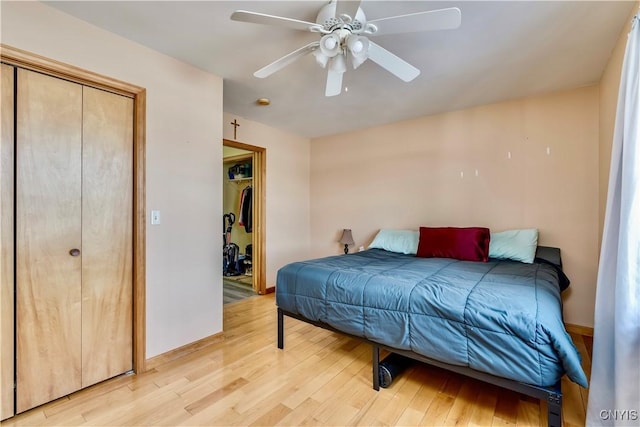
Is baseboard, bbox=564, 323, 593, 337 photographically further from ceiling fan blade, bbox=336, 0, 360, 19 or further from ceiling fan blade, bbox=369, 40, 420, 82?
ceiling fan blade, bbox=336, 0, 360, 19

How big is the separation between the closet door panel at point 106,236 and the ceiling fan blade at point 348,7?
1.62 meters

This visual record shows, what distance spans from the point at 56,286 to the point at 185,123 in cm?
143

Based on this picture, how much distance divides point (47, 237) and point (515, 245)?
12.1 ft

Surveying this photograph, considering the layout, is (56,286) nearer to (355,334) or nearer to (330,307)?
(330,307)

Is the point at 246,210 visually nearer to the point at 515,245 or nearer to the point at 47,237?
the point at 47,237

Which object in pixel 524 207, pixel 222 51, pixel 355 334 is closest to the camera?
pixel 355 334

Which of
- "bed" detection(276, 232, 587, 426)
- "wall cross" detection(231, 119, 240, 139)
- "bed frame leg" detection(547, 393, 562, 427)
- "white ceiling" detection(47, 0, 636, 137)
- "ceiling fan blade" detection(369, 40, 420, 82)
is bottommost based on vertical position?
"bed frame leg" detection(547, 393, 562, 427)

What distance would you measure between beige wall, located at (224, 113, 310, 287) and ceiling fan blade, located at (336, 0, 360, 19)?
90.4 inches

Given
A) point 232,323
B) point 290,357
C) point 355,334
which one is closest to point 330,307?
point 355,334

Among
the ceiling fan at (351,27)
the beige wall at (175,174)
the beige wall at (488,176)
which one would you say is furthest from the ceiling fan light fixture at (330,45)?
the beige wall at (488,176)

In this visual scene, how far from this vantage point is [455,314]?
5.27 ft

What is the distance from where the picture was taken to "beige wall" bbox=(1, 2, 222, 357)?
200 centimetres

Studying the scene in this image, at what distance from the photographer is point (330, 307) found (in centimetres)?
213

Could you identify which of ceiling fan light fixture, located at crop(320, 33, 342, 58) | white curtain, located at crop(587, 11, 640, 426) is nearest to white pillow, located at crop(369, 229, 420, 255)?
white curtain, located at crop(587, 11, 640, 426)
